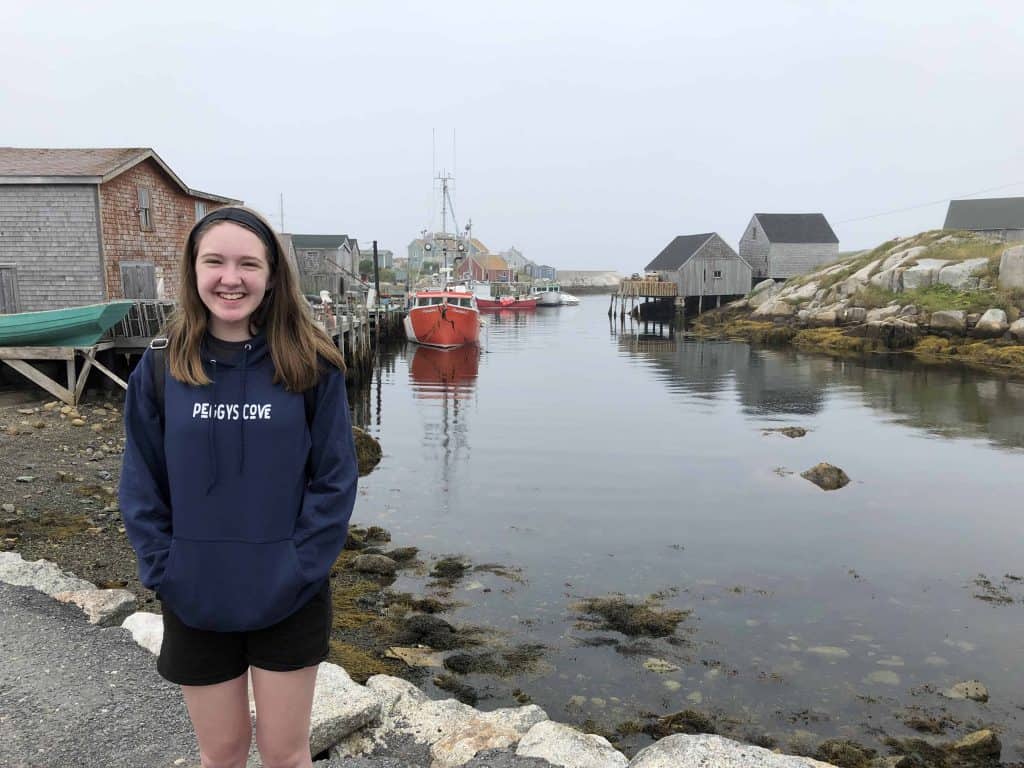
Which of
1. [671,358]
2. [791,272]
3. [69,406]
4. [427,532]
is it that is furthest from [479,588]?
[791,272]

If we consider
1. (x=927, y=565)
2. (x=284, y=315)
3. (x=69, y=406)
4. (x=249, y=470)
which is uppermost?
(x=284, y=315)

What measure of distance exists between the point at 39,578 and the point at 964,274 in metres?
42.2

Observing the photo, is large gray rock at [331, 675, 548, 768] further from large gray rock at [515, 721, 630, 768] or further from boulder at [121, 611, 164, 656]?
boulder at [121, 611, 164, 656]

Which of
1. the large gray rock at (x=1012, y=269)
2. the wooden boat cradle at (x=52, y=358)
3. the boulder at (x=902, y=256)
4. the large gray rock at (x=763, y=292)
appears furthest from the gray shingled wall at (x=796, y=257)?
the wooden boat cradle at (x=52, y=358)

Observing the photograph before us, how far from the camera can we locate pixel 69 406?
15.3 metres

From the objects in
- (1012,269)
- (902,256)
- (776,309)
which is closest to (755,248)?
(776,309)

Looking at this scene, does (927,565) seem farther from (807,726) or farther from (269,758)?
(269,758)

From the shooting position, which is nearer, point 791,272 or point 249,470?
point 249,470

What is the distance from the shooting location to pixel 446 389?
86.5 feet

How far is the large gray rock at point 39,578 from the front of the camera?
561 centimetres

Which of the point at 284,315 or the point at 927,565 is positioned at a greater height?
the point at 284,315

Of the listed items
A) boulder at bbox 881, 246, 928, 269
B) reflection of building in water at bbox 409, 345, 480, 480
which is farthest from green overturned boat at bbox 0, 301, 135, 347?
boulder at bbox 881, 246, 928, 269

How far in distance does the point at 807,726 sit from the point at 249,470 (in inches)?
219

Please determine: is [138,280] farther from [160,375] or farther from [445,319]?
[445,319]
